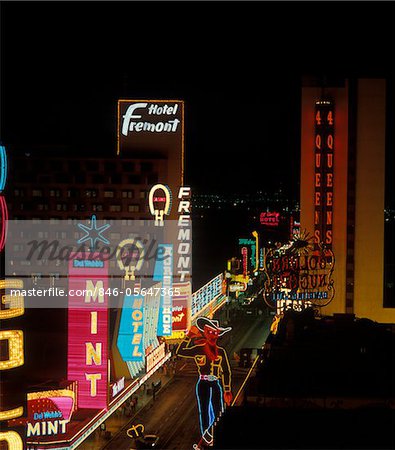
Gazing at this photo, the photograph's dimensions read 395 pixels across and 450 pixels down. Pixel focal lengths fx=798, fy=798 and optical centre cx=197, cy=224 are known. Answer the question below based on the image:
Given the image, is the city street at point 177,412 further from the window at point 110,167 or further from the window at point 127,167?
the window at point 110,167

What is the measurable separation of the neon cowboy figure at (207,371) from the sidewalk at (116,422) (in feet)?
14.8

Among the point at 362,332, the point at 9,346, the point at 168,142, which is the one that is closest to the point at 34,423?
the point at 9,346

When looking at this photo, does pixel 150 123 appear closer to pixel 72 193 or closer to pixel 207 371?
pixel 72 193

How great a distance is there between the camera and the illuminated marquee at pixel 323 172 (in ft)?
122

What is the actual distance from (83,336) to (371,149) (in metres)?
19.3

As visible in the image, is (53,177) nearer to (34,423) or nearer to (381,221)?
(381,221)

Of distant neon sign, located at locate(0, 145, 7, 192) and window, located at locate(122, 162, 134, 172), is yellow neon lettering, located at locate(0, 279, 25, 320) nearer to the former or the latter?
distant neon sign, located at locate(0, 145, 7, 192)

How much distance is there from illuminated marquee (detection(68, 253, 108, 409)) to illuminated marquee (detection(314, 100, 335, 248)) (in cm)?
1593

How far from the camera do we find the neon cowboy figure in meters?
19.7

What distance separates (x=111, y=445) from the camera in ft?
77.4

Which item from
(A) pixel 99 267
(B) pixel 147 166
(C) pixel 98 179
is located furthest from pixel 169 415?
(C) pixel 98 179

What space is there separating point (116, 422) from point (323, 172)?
55.4 feet

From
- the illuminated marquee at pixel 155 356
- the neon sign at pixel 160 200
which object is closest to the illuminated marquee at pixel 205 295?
the neon sign at pixel 160 200

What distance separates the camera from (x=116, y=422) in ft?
86.7
